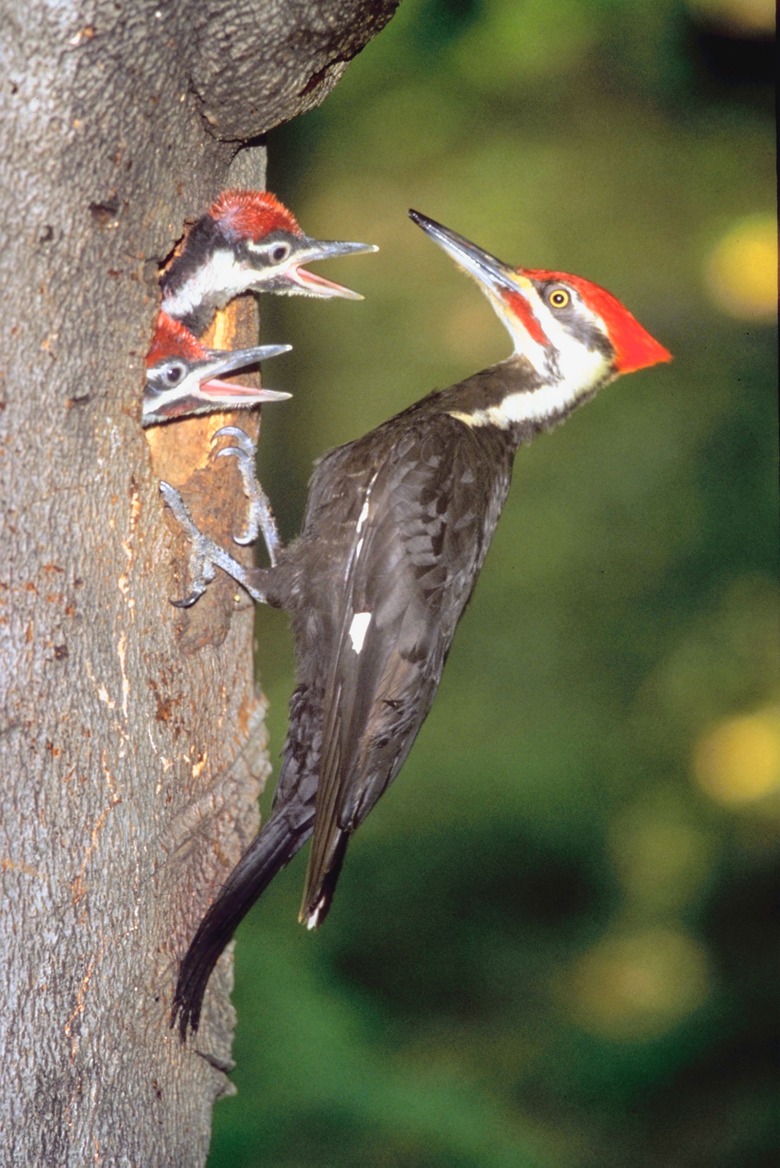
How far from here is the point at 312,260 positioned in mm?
2471

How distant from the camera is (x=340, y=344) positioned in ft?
16.4

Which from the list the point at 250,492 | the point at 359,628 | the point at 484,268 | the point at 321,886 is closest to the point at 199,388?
the point at 250,492

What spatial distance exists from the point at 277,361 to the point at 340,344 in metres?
0.30

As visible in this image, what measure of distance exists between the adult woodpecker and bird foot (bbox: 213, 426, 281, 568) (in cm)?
23

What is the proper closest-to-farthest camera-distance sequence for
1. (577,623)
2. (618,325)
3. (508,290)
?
(618,325) < (508,290) < (577,623)

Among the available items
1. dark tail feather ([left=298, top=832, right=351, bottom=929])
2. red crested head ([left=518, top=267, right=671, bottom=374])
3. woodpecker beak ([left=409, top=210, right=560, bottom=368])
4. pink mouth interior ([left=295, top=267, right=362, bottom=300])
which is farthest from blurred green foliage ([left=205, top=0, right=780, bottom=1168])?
dark tail feather ([left=298, top=832, right=351, bottom=929])

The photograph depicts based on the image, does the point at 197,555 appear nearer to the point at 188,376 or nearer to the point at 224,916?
the point at 188,376

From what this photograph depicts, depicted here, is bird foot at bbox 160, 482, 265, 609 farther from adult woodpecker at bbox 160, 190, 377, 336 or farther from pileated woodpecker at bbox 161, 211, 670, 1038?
adult woodpecker at bbox 160, 190, 377, 336

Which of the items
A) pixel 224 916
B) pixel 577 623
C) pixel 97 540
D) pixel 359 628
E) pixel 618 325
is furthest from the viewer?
pixel 577 623

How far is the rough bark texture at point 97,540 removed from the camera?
5.30ft

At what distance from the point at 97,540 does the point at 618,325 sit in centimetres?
131

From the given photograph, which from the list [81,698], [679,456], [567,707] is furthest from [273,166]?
[81,698]

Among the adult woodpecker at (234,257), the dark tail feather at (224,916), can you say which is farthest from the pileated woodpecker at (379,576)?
the adult woodpecker at (234,257)

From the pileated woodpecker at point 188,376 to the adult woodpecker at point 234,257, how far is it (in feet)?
0.42
